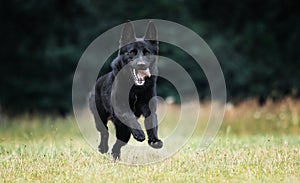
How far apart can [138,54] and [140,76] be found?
0.37 meters

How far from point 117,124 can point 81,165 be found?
3.27ft

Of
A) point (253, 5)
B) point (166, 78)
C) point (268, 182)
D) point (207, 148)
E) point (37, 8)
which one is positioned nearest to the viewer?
point (268, 182)

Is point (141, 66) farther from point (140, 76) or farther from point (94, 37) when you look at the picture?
point (94, 37)

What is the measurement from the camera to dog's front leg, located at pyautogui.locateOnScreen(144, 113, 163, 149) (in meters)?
6.11

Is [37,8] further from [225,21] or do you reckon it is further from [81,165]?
[81,165]

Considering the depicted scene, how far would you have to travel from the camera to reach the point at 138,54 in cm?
667

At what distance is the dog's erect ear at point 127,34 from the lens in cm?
691

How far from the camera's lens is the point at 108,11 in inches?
882

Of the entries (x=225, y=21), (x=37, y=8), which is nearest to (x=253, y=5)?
(x=225, y=21)

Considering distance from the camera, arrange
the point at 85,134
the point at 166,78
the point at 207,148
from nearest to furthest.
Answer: the point at 207,148 < the point at 85,134 < the point at 166,78

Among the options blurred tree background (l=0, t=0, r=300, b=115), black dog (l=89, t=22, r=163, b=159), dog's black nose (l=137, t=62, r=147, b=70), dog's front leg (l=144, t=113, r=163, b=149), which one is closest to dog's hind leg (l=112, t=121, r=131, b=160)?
black dog (l=89, t=22, r=163, b=159)

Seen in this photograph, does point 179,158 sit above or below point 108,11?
below

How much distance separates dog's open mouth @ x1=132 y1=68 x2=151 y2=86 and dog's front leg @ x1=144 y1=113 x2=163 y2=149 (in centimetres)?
45

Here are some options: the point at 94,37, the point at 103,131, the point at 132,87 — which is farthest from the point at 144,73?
the point at 94,37
